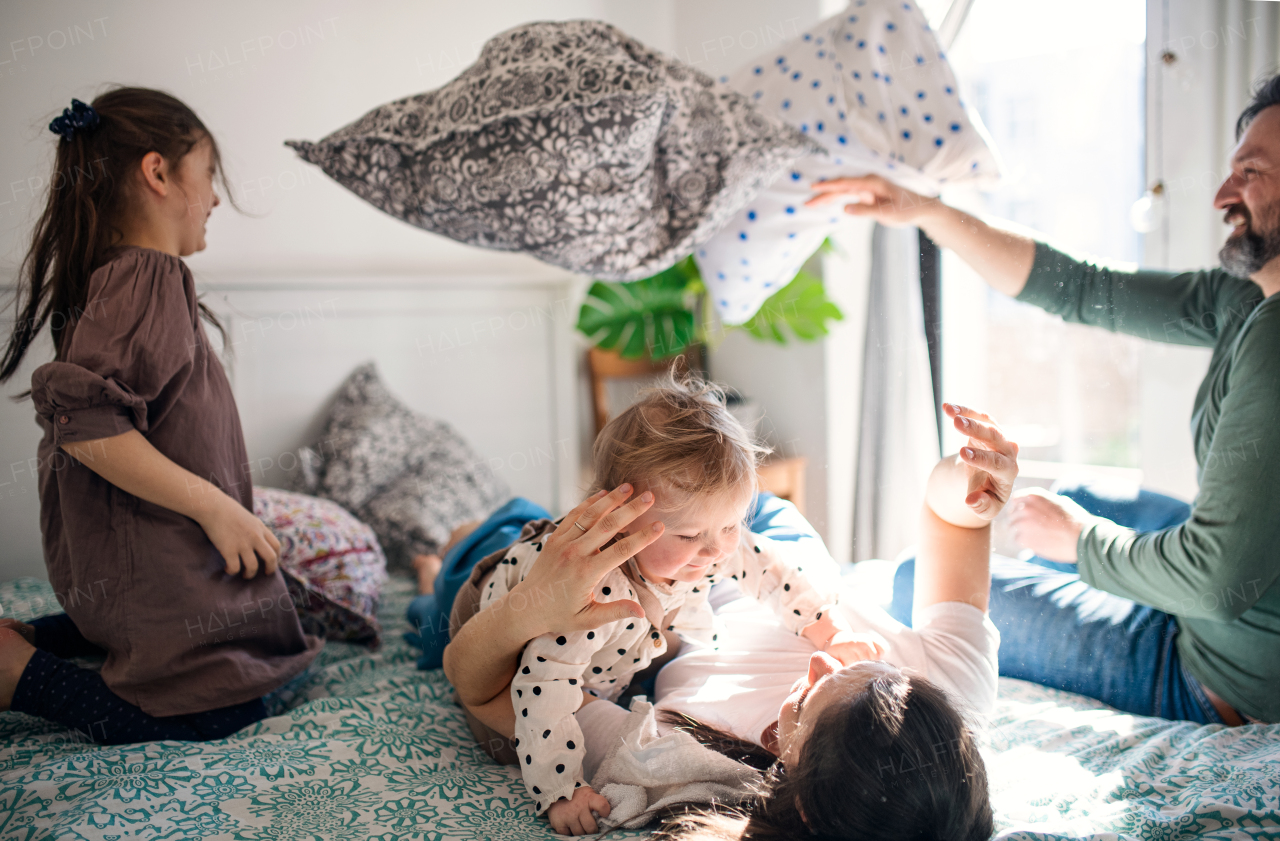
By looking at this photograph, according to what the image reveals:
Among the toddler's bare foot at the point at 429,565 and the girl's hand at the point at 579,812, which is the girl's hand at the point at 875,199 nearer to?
the toddler's bare foot at the point at 429,565

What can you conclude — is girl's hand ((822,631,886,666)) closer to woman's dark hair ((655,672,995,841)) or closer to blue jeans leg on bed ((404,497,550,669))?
woman's dark hair ((655,672,995,841))

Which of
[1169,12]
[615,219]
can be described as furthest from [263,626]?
[1169,12]

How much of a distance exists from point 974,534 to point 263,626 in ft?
3.15

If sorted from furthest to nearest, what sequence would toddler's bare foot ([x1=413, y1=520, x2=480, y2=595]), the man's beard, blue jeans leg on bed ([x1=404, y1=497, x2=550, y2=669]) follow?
toddler's bare foot ([x1=413, y1=520, x2=480, y2=595]) → blue jeans leg on bed ([x1=404, y1=497, x2=550, y2=669]) → the man's beard

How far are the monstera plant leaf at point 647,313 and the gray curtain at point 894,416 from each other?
2.16 ft

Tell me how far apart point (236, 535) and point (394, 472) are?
0.75m

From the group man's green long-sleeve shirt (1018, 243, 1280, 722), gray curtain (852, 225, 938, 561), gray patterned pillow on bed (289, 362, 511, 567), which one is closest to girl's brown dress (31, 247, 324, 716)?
gray patterned pillow on bed (289, 362, 511, 567)

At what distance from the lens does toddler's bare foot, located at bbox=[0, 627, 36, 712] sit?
953 mm

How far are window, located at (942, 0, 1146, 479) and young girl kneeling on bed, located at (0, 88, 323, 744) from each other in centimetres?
120

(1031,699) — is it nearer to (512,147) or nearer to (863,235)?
(512,147)

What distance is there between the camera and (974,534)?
98 centimetres

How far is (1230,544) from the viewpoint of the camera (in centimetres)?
93

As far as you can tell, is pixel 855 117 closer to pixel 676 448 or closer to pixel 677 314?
pixel 676 448

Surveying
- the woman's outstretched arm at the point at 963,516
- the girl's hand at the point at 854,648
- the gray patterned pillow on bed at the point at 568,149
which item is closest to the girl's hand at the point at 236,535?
the gray patterned pillow on bed at the point at 568,149
